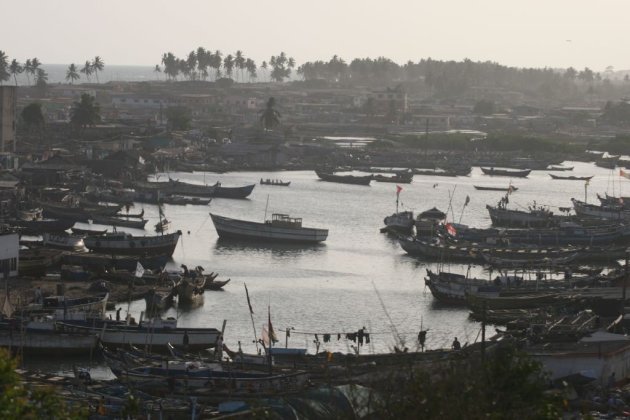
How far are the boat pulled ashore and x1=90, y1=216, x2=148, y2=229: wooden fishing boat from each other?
2.32 m

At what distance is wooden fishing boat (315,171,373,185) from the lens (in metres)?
50.1

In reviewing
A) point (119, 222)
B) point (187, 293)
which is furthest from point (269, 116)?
point (187, 293)

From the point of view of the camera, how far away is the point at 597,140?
237 feet

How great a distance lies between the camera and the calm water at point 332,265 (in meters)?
22.0

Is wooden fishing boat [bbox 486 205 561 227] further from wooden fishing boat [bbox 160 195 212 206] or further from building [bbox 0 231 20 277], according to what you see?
building [bbox 0 231 20 277]

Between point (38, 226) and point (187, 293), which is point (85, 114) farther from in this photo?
point (187, 293)

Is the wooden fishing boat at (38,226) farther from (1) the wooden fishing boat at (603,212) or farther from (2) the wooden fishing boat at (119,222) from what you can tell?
(1) the wooden fishing boat at (603,212)

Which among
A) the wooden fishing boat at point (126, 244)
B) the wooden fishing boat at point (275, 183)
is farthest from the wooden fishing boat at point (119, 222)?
the wooden fishing boat at point (275, 183)

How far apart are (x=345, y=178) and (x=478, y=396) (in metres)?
39.6

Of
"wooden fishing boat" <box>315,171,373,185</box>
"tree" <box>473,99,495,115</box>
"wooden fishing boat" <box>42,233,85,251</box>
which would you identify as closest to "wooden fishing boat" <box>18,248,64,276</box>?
"wooden fishing boat" <box>42,233,85,251</box>

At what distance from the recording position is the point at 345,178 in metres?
50.7

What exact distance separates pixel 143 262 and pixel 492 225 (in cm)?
1354

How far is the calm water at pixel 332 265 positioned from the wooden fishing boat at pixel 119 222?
523 mm

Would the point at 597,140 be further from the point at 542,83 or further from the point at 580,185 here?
the point at 542,83
